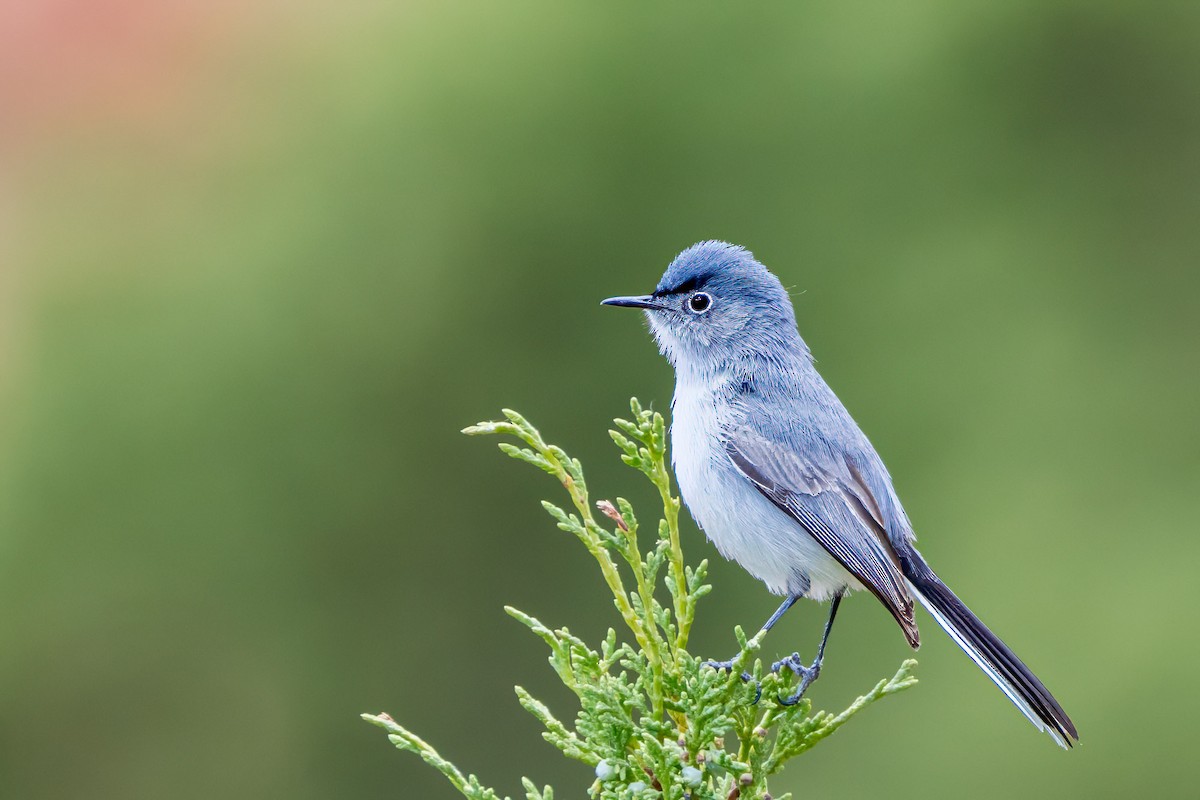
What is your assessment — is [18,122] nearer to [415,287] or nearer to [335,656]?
[415,287]

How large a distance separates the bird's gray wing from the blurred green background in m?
3.26

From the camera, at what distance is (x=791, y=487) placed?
352 centimetres

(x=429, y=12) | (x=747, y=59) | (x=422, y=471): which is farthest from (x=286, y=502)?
(x=747, y=59)

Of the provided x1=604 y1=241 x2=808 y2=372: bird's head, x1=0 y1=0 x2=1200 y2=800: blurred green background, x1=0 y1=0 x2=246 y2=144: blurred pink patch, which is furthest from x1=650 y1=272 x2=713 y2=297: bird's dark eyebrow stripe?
x1=0 y1=0 x2=246 y2=144: blurred pink patch

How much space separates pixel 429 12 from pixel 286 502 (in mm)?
2908

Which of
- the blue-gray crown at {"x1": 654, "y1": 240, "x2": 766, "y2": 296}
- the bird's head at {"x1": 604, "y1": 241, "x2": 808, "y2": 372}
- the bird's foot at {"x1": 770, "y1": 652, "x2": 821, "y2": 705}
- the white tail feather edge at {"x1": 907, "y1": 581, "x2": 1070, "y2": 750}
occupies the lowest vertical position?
the white tail feather edge at {"x1": 907, "y1": 581, "x2": 1070, "y2": 750}

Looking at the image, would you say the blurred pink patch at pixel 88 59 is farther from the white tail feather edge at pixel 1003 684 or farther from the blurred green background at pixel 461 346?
the white tail feather edge at pixel 1003 684

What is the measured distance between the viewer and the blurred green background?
6.98 meters

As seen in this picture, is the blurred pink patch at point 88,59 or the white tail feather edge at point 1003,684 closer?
the white tail feather edge at point 1003,684

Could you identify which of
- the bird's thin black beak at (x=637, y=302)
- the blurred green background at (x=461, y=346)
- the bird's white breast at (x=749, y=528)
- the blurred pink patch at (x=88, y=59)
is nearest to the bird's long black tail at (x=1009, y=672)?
the bird's white breast at (x=749, y=528)

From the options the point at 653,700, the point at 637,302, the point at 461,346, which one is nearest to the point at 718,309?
the point at 637,302

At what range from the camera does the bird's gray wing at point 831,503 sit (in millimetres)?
3396

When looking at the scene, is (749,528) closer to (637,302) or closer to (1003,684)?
(1003,684)

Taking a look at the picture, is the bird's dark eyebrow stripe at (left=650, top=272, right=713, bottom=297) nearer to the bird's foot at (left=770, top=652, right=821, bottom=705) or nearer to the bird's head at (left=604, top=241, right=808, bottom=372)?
the bird's head at (left=604, top=241, right=808, bottom=372)
